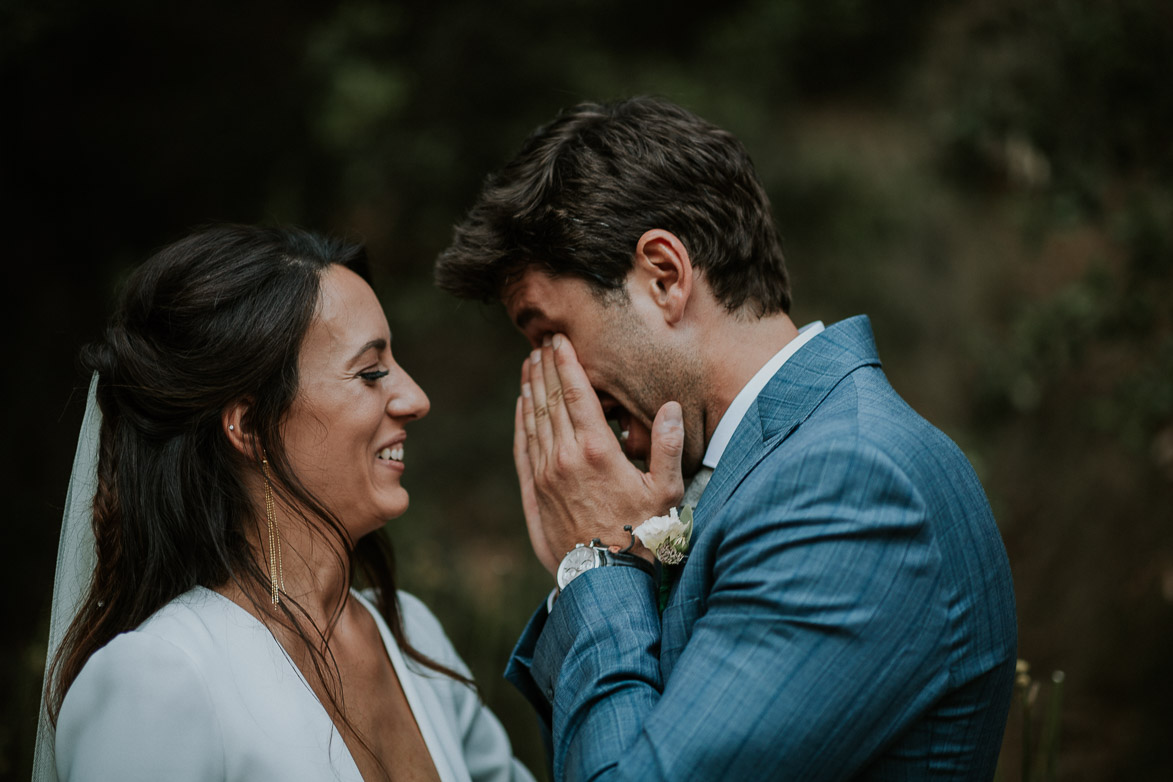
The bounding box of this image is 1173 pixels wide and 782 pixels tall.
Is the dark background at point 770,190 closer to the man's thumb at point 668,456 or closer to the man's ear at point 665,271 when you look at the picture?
the man's thumb at point 668,456

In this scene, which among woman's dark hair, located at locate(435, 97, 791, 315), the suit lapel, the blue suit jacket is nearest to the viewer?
the blue suit jacket

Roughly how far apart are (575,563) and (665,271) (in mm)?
750

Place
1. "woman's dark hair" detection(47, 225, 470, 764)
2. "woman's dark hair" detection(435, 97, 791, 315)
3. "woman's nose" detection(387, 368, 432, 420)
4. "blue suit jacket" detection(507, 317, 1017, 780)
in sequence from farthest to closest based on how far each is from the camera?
1. "woman's nose" detection(387, 368, 432, 420)
2. "woman's dark hair" detection(435, 97, 791, 315)
3. "woman's dark hair" detection(47, 225, 470, 764)
4. "blue suit jacket" detection(507, 317, 1017, 780)

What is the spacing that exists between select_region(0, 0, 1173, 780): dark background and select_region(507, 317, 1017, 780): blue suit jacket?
6.70 feet

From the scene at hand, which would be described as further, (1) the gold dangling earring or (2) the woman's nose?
(2) the woman's nose

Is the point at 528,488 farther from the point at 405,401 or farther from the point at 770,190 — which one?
the point at 770,190

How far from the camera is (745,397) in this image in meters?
2.09

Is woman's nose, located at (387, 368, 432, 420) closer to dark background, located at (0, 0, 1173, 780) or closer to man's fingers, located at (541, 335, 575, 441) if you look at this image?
man's fingers, located at (541, 335, 575, 441)

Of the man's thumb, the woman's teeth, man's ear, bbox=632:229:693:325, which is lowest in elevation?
the woman's teeth

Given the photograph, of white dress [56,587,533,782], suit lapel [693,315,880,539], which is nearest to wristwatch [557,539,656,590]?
suit lapel [693,315,880,539]

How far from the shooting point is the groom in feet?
4.90

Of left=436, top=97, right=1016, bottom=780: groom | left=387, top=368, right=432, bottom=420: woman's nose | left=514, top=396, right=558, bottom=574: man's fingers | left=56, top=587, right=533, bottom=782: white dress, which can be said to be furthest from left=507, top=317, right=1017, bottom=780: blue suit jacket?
left=387, top=368, right=432, bottom=420: woman's nose

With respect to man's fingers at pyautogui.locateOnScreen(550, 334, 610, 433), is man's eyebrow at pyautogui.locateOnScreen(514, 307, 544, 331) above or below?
above

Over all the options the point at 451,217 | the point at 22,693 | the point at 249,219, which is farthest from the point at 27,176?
the point at 22,693
